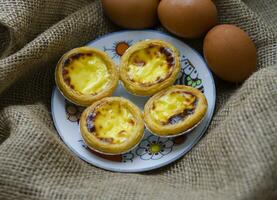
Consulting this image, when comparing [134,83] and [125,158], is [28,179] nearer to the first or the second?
[125,158]

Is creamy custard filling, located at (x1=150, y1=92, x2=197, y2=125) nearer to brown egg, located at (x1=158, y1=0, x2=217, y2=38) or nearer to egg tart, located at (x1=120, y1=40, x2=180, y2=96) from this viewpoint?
egg tart, located at (x1=120, y1=40, x2=180, y2=96)

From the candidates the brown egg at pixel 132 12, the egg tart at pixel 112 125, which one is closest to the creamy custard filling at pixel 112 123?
the egg tart at pixel 112 125

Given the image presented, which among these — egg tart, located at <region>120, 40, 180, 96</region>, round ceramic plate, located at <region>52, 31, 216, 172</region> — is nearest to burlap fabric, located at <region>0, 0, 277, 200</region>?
round ceramic plate, located at <region>52, 31, 216, 172</region>

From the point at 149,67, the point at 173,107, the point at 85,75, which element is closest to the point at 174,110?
the point at 173,107

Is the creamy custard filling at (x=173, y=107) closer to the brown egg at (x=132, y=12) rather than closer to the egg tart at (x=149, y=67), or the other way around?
the egg tart at (x=149, y=67)

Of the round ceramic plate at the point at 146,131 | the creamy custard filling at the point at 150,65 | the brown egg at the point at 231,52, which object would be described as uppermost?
the brown egg at the point at 231,52

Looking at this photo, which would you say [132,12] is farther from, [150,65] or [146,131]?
[146,131]

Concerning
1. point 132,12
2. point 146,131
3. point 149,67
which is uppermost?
point 132,12
